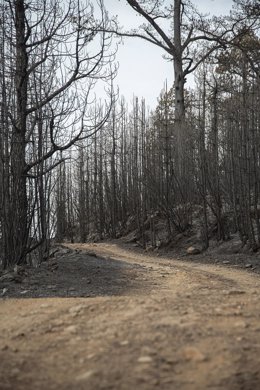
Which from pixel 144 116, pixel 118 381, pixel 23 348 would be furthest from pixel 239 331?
pixel 144 116

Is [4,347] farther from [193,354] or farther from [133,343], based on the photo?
[193,354]

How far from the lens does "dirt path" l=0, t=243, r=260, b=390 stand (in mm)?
2424

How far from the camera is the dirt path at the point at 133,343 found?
7.95 feet

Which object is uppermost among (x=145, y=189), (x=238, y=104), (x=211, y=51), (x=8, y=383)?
(x=211, y=51)

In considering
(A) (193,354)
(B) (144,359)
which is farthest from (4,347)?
(A) (193,354)

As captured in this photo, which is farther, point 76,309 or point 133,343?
point 76,309

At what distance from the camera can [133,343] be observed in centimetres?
285

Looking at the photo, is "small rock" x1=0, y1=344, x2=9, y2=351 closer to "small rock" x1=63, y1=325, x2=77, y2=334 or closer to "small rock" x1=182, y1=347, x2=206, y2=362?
"small rock" x1=63, y1=325, x2=77, y2=334

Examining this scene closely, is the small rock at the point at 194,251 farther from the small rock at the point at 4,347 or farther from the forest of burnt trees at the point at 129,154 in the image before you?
Answer: the small rock at the point at 4,347

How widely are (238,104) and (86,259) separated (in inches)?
177

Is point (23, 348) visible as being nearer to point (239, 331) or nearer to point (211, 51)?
point (239, 331)

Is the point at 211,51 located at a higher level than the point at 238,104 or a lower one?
higher

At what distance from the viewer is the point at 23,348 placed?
2971 millimetres

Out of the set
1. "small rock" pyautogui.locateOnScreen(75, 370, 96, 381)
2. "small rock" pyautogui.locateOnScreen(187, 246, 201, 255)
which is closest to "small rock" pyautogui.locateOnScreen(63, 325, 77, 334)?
"small rock" pyautogui.locateOnScreen(75, 370, 96, 381)
